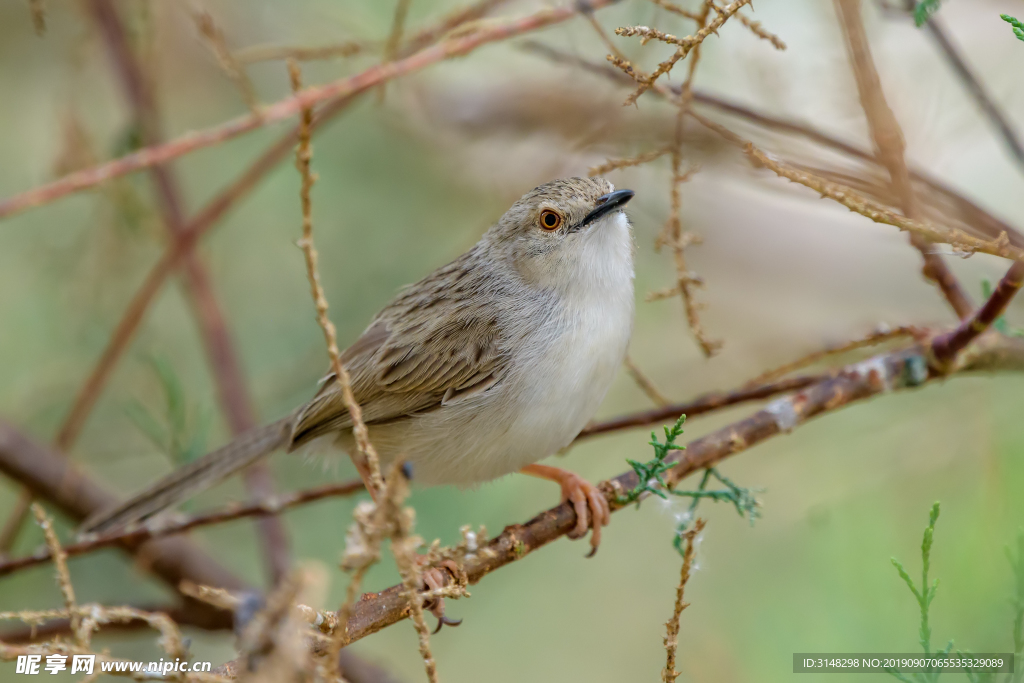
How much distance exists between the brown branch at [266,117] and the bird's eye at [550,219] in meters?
0.95

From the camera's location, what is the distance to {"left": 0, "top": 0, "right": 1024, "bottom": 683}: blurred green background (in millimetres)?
5074

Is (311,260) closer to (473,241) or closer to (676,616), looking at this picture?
(676,616)

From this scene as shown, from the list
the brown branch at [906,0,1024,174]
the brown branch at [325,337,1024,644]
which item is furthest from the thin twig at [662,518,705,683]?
the brown branch at [906,0,1024,174]

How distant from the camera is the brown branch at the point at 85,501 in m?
4.29

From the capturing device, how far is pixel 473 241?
664 centimetres

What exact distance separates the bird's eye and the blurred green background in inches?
39.9

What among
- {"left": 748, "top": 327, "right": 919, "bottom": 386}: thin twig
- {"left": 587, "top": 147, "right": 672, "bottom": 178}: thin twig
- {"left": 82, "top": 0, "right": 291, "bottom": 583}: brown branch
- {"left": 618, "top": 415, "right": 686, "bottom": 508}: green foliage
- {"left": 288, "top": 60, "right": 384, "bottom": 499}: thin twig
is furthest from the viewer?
{"left": 82, "top": 0, "right": 291, "bottom": 583}: brown branch

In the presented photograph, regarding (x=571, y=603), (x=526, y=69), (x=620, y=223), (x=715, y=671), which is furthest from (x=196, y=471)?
(x=526, y=69)

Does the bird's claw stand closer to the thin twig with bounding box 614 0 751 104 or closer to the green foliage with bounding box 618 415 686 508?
the green foliage with bounding box 618 415 686 508

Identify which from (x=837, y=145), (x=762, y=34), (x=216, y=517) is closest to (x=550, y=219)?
(x=837, y=145)

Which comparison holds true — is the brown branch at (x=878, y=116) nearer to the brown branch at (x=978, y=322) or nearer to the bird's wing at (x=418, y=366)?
the brown branch at (x=978, y=322)

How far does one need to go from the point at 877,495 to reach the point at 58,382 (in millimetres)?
5218

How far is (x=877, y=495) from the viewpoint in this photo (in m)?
4.89

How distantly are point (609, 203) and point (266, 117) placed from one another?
156 cm
